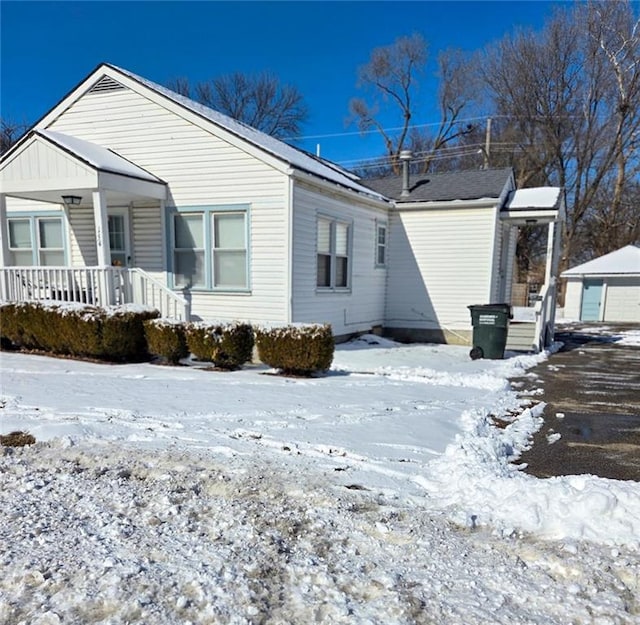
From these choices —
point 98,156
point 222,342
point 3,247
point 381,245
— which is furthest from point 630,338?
point 3,247

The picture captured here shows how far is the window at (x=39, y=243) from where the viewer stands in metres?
10.5

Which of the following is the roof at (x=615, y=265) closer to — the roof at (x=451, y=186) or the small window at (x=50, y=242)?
the roof at (x=451, y=186)

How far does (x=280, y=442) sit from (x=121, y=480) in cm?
137

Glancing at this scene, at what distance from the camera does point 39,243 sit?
10.5m

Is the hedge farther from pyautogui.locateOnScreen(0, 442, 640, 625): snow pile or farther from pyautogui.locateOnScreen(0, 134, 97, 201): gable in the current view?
pyautogui.locateOnScreen(0, 442, 640, 625): snow pile

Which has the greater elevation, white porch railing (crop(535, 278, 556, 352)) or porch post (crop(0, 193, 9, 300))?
porch post (crop(0, 193, 9, 300))

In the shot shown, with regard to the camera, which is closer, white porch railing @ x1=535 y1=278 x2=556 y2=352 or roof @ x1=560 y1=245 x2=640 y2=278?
white porch railing @ x1=535 y1=278 x2=556 y2=352

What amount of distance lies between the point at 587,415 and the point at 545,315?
5856mm

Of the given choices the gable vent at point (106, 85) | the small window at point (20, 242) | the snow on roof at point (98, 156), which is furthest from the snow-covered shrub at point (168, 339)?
the gable vent at point (106, 85)

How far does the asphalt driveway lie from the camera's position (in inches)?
154

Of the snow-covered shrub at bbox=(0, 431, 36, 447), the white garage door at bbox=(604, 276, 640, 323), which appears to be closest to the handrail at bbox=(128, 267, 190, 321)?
the snow-covered shrub at bbox=(0, 431, 36, 447)

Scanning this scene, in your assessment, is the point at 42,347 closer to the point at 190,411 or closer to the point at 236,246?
the point at 236,246

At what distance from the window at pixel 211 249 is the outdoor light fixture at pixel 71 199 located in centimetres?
216

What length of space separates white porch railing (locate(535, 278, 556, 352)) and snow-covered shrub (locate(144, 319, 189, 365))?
25.6 feet
